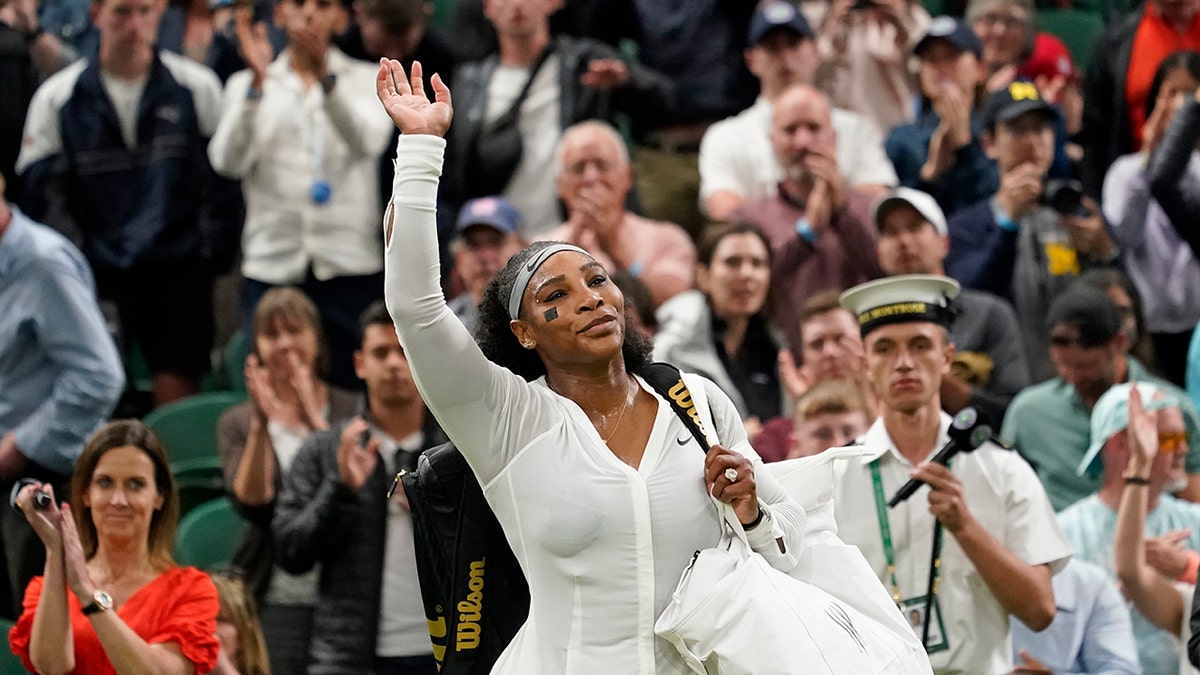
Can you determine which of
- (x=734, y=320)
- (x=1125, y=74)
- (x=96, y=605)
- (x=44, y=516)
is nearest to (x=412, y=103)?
(x=44, y=516)

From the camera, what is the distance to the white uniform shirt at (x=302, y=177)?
812 cm

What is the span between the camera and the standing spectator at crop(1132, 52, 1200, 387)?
8.32 metres

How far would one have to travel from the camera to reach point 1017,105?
8.25m

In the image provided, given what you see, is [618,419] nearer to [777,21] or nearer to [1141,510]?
[1141,510]

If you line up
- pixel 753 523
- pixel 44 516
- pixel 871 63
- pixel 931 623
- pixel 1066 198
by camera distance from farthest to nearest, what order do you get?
1. pixel 871 63
2. pixel 1066 198
3. pixel 931 623
4. pixel 44 516
5. pixel 753 523

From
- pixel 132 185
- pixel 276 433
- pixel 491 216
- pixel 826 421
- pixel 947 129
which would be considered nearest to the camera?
pixel 826 421

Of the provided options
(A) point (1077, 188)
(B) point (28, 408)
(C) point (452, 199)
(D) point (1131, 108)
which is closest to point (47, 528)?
(B) point (28, 408)

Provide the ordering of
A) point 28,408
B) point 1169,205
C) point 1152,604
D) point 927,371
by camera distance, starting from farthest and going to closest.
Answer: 1. point 1169,205
2. point 28,408
3. point 1152,604
4. point 927,371

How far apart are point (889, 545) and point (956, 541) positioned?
0.60 ft

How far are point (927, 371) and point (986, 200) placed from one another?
10.1 ft

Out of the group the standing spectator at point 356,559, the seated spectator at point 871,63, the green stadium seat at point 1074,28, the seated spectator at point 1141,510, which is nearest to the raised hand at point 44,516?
the standing spectator at point 356,559

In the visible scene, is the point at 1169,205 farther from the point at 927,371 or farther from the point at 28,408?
the point at 28,408

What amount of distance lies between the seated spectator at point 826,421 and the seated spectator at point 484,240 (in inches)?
67.5

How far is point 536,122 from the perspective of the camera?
8555 millimetres
